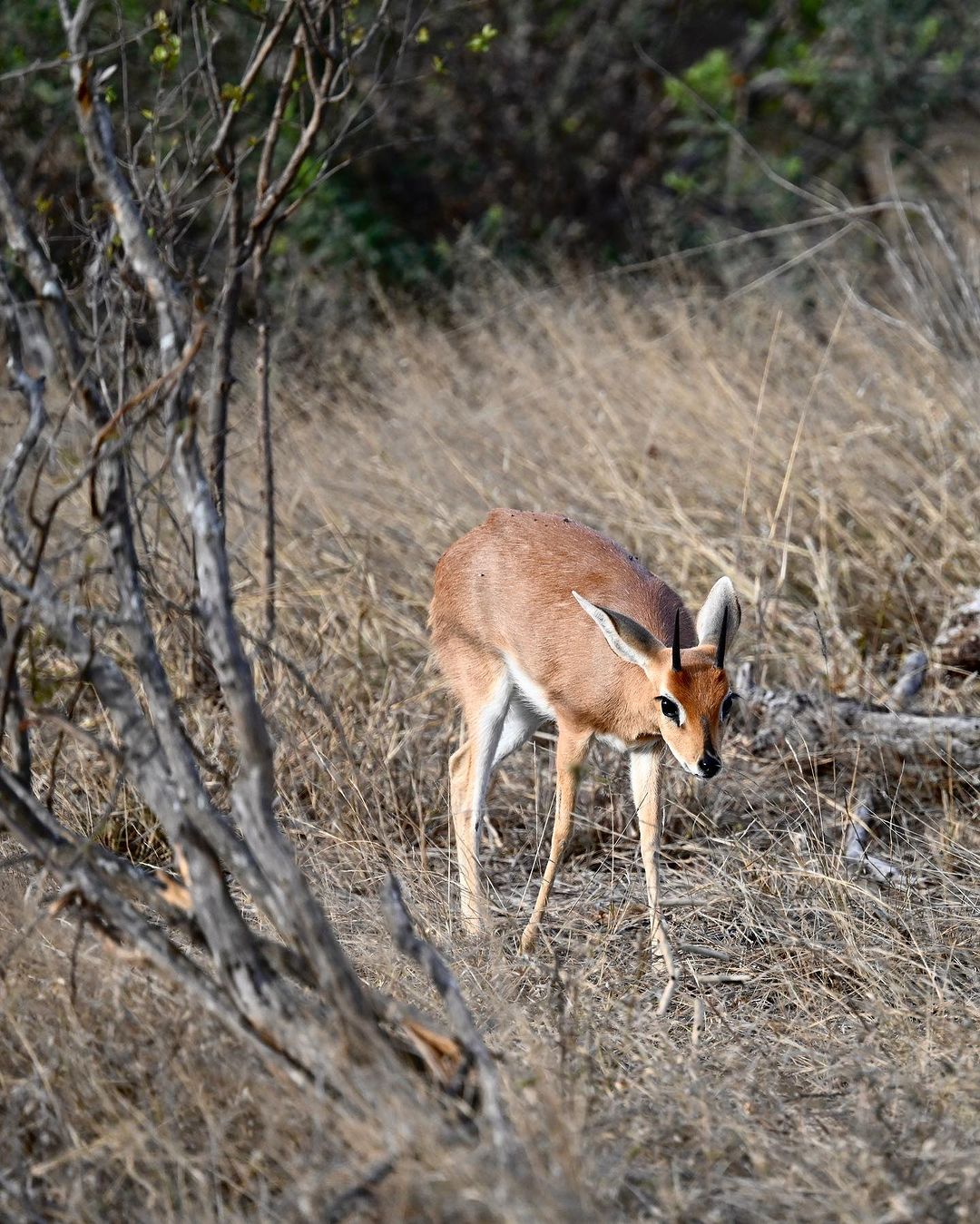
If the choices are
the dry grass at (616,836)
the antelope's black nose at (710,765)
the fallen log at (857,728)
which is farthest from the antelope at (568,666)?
the fallen log at (857,728)

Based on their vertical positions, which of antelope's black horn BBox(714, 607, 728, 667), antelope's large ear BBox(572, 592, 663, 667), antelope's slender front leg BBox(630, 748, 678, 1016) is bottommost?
antelope's slender front leg BBox(630, 748, 678, 1016)

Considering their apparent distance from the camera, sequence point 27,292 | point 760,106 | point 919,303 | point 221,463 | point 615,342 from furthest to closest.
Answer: point 760,106
point 27,292
point 615,342
point 919,303
point 221,463

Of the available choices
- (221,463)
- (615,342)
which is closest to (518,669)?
(221,463)

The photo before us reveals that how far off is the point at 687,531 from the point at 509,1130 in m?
3.96

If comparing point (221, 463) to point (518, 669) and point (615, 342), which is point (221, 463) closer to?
point (518, 669)

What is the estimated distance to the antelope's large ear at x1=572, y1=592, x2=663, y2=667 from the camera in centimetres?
374

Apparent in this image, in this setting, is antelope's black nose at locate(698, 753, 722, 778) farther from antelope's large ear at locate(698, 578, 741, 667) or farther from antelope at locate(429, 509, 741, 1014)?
antelope's large ear at locate(698, 578, 741, 667)

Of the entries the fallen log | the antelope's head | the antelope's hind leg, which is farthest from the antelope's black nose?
the fallen log

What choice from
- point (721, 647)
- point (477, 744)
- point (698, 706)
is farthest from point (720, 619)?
point (477, 744)

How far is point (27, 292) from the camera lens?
9.27 m

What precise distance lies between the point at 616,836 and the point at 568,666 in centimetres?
70

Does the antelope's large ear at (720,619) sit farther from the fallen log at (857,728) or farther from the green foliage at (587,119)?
the green foliage at (587,119)

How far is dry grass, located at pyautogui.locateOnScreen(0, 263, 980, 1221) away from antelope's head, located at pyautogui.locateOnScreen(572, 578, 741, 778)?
530 millimetres

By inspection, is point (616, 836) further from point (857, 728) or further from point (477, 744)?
point (857, 728)
